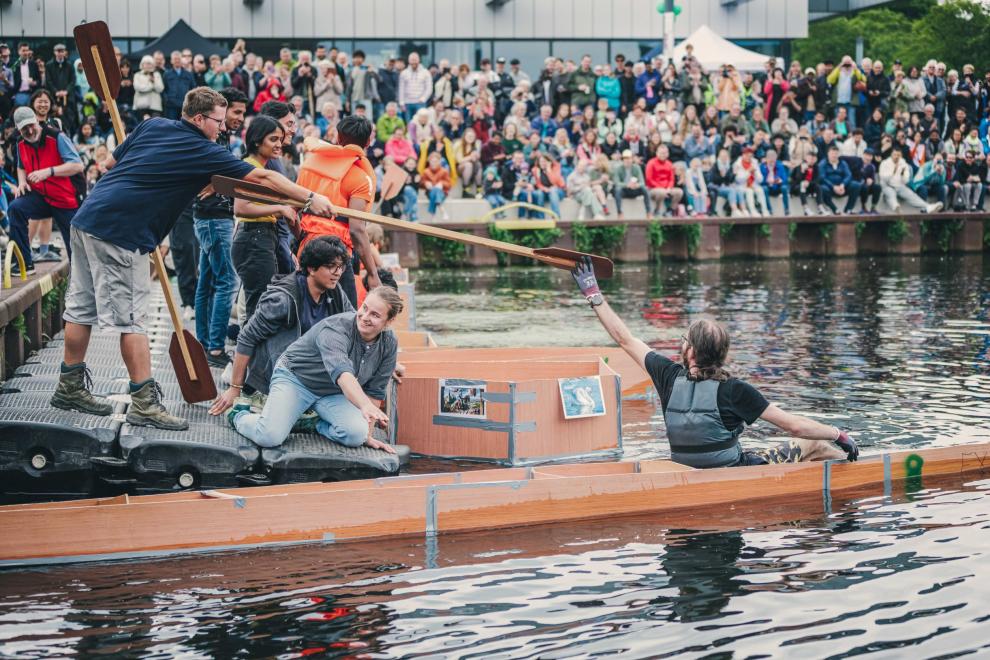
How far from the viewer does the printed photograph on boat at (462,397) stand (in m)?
9.09

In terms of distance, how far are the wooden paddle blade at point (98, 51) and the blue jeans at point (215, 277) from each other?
170 centimetres

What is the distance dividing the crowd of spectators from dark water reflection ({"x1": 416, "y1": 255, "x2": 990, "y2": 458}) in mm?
1506

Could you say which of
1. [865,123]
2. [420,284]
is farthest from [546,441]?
[865,123]

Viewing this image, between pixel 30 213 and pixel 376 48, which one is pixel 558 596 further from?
pixel 376 48

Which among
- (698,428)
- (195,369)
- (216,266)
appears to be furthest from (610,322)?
(216,266)

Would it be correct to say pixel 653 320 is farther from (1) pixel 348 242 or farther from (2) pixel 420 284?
(1) pixel 348 242

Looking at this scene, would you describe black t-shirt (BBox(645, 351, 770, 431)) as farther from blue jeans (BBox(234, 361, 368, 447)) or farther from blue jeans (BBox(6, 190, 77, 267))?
blue jeans (BBox(6, 190, 77, 267))

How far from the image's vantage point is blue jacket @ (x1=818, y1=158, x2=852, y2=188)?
90.0ft

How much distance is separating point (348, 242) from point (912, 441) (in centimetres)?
419

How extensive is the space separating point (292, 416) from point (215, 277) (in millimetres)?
2281

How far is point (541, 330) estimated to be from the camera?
16406mm

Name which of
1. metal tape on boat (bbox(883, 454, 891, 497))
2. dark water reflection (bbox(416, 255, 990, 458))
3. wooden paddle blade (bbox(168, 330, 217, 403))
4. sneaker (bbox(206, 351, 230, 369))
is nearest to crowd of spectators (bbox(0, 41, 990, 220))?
dark water reflection (bbox(416, 255, 990, 458))

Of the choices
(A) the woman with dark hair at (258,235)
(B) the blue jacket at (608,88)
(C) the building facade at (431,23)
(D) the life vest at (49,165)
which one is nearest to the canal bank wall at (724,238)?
(B) the blue jacket at (608,88)

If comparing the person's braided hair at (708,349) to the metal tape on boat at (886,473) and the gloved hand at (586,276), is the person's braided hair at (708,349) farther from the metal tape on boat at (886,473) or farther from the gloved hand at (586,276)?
the metal tape on boat at (886,473)
